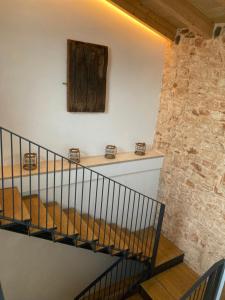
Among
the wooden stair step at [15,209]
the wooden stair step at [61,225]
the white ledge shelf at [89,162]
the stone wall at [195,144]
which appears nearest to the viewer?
the wooden stair step at [15,209]

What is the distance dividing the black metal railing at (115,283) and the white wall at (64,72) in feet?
6.42

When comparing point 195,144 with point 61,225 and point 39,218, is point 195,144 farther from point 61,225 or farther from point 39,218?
point 39,218

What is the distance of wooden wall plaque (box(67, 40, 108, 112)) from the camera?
9.98 feet

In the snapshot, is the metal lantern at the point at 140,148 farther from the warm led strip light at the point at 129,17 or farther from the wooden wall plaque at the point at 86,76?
the warm led strip light at the point at 129,17

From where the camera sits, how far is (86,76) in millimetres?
3191

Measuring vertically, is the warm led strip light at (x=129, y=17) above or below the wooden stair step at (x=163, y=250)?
above

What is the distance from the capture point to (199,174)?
11.4 ft

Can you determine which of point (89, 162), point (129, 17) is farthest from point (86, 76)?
point (89, 162)

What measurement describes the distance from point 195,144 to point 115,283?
258cm

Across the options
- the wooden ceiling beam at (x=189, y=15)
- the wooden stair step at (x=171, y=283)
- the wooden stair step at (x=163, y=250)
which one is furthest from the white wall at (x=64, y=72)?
the wooden stair step at (x=171, y=283)

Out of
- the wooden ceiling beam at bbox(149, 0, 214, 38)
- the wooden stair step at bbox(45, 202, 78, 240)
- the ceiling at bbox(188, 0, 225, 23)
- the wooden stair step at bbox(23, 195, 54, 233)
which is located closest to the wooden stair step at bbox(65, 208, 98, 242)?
the wooden stair step at bbox(45, 202, 78, 240)

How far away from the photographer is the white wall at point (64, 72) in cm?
273

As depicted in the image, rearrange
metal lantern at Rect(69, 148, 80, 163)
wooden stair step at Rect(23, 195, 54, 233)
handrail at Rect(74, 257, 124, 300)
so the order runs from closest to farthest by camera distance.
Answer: wooden stair step at Rect(23, 195, 54, 233) → metal lantern at Rect(69, 148, 80, 163) → handrail at Rect(74, 257, 124, 300)

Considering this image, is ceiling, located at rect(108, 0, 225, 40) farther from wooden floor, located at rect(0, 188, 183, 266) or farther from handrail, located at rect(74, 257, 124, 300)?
handrail, located at rect(74, 257, 124, 300)
